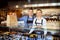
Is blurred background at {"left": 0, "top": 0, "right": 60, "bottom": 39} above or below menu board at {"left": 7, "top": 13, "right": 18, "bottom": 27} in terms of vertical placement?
above

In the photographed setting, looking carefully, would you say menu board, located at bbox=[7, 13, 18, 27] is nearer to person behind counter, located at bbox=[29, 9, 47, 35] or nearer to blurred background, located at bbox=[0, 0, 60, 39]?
blurred background, located at bbox=[0, 0, 60, 39]

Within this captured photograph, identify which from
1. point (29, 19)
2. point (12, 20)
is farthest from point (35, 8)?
point (12, 20)

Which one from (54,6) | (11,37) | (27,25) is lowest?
(11,37)

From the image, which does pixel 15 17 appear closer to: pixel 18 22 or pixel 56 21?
pixel 18 22

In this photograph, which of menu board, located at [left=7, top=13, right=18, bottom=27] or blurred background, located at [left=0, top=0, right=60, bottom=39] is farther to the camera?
menu board, located at [left=7, top=13, right=18, bottom=27]

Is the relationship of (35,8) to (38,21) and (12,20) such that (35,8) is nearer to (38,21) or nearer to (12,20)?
(38,21)

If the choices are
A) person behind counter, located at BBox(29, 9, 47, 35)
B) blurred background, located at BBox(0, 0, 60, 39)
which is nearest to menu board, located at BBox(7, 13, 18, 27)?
blurred background, located at BBox(0, 0, 60, 39)

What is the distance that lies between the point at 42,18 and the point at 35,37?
0.52ft

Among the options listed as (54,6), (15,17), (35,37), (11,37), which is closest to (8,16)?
(15,17)

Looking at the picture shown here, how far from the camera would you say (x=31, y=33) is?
101 cm

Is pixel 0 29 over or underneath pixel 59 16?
underneath

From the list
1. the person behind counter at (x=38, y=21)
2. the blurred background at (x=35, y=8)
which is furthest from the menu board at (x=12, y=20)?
the person behind counter at (x=38, y=21)

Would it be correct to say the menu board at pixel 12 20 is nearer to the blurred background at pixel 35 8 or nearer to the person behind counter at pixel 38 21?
the blurred background at pixel 35 8

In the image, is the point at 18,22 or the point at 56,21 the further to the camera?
the point at 18,22
